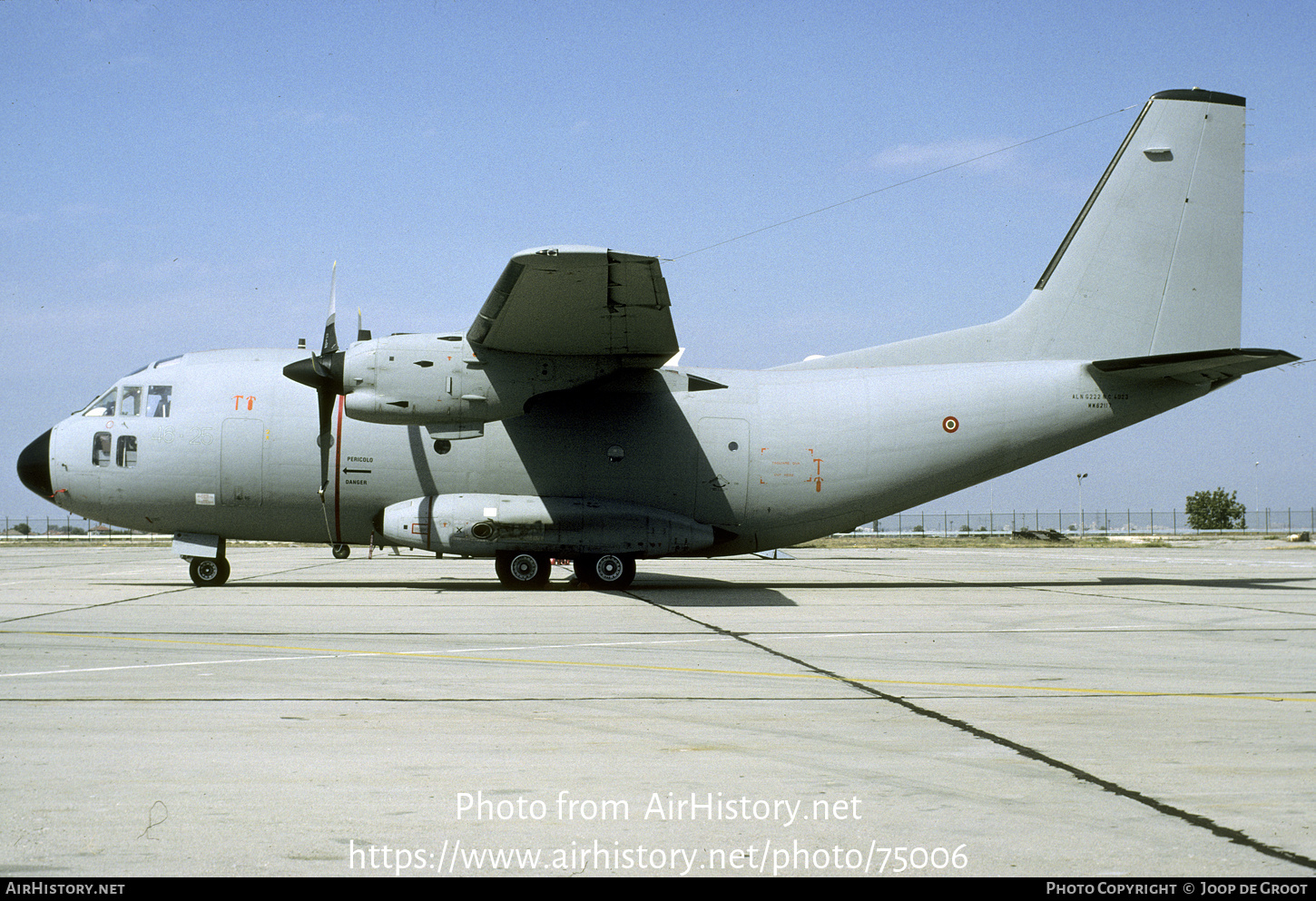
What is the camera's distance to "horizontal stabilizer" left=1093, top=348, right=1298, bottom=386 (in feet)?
55.7

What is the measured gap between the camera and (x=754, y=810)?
450 centimetres

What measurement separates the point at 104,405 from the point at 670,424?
10.3m

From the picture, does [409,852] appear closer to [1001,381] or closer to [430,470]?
[430,470]

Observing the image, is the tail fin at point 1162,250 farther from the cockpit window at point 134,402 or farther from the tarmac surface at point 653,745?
the cockpit window at point 134,402

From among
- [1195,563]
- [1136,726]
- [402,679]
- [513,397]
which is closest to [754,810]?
[1136,726]

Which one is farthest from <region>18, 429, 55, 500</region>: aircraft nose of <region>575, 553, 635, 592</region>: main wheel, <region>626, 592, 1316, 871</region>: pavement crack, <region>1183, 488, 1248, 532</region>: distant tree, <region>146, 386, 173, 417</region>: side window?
<region>1183, 488, 1248, 532</region>: distant tree

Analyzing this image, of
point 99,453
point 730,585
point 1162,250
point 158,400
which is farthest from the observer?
point 730,585

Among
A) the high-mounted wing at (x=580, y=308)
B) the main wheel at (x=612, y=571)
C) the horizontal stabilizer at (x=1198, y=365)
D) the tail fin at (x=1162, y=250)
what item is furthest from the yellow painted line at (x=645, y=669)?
the tail fin at (x=1162, y=250)

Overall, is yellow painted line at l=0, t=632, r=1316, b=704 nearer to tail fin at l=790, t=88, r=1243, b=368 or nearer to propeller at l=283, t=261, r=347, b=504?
propeller at l=283, t=261, r=347, b=504

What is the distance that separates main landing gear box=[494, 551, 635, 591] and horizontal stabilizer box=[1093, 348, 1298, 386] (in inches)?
369

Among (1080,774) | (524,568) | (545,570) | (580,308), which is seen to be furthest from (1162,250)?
(1080,774)

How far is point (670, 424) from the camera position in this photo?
17938 millimetres

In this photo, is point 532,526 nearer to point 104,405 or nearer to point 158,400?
point 158,400

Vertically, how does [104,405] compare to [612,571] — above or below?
above
